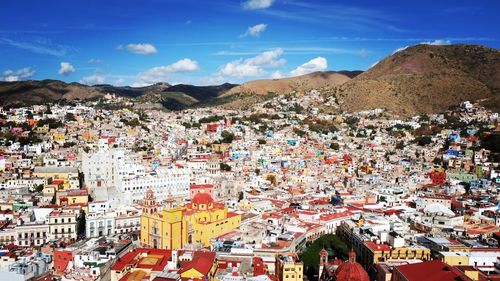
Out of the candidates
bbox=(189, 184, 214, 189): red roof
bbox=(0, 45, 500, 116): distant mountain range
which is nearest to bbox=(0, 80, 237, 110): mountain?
bbox=(0, 45, 500, 116): distant mountain range

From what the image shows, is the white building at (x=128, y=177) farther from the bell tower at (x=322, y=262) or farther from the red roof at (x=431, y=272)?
the red roof at (x=431, y=272)

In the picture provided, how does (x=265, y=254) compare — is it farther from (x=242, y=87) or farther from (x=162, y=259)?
(x=242, y=87)

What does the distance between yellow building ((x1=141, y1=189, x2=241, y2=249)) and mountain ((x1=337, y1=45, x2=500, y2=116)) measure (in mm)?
80447

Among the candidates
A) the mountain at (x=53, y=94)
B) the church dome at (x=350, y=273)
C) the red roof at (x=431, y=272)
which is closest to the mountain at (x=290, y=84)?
the mountain at (x=53, y=94)

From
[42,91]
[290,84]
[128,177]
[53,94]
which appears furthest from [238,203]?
[290,84]

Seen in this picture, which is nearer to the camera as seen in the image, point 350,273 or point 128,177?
point 350,273

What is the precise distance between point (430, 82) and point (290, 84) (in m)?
61.2

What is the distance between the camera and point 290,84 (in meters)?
163

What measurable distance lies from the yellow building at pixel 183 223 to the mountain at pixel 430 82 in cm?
8045

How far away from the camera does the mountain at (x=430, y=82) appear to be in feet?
340

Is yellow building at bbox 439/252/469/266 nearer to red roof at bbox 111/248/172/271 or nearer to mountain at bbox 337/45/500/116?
red roof at bbox 111/248/172/271

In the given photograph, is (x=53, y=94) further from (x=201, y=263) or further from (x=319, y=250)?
(x=201, y=263)

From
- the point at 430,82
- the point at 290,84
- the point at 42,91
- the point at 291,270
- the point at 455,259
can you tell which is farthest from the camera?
the point at 290,84

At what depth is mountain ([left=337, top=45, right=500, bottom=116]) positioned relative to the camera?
103562 mm
